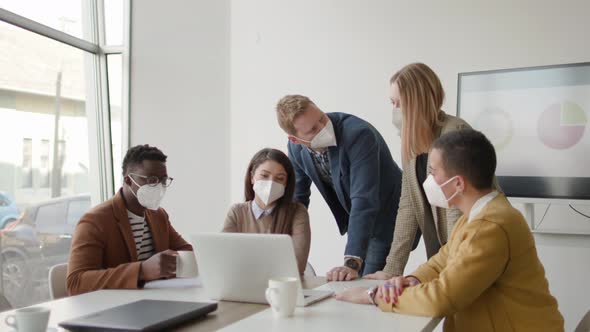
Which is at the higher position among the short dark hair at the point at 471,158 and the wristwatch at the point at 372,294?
the short dark hair at the point at 471,158

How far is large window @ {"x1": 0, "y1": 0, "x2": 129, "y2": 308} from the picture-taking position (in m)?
3.71

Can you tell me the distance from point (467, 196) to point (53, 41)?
3.33m

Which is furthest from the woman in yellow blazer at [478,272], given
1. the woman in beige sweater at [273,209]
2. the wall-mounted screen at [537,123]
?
the wall-mounted screen at [537,123]

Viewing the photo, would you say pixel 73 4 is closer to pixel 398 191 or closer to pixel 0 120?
pixel 0 120

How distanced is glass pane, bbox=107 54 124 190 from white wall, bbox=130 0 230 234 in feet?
0.40

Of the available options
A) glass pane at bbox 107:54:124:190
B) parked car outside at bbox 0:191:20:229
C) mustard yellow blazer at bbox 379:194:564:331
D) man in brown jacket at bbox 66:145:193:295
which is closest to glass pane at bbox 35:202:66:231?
parked car outside at bbox 0:191:20:229

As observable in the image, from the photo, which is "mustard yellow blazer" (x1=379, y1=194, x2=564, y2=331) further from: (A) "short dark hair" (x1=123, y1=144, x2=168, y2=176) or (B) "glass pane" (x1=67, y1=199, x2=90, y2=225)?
(B) "glass pane" (x1=67, y1=199, x2=90, y2=225)

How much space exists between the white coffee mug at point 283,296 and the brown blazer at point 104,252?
1.94 ft

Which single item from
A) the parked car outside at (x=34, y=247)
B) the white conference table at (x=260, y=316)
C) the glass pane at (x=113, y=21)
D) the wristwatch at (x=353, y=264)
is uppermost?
the glass pane at (x=113, y=21)

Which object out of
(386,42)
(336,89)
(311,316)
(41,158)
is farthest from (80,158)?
(311,316)

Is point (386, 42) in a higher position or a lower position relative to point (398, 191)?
higher

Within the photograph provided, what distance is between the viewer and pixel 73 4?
4.24m

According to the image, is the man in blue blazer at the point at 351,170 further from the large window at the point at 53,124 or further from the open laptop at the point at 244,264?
the large window at the point at 53,124

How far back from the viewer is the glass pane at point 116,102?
4559 millimetres
